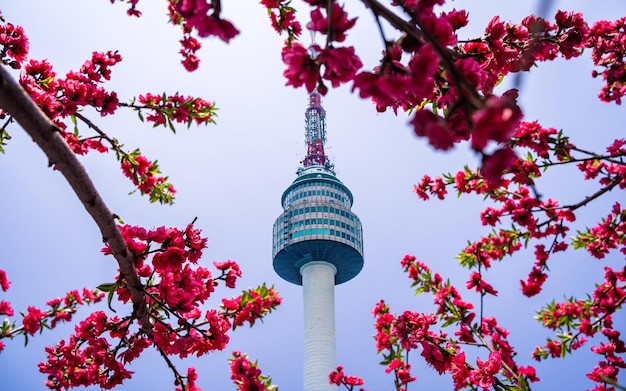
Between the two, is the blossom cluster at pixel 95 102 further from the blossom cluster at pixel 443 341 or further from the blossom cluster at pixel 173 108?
the blossom cluster at pixel 443 341

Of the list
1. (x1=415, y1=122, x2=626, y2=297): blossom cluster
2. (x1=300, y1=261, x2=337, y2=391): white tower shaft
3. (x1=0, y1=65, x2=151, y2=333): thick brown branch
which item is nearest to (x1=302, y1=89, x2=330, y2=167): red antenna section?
(x1=300, y1=261, x2=337, y2=391): white tower shaft

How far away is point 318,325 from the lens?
61.1m

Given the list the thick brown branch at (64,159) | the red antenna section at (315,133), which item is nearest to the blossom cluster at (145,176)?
the thick brown branch at (64,159)

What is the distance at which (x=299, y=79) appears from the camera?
5.36 feet

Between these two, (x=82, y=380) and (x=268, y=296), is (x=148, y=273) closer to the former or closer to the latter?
(x=268, y=296)

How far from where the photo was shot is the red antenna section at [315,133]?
7019 centimetres

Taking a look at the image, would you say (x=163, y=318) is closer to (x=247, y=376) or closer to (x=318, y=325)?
(x=247, y=376)

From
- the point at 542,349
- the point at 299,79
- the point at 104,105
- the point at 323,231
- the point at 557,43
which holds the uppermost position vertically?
the point at 323,231

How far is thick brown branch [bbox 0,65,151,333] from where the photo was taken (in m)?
1.94

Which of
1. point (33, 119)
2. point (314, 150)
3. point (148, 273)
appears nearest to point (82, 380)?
point (148, 273)

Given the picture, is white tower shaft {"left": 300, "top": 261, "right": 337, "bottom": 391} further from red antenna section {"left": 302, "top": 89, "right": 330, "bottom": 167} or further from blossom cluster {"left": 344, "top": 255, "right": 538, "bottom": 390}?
blossom cluster {"left": 344, "top": 255, "right": 538, "bottom": 390}

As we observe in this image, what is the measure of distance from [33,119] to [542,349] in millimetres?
6995

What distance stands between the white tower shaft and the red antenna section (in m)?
15.9

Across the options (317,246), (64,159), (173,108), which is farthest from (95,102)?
(317,246)
